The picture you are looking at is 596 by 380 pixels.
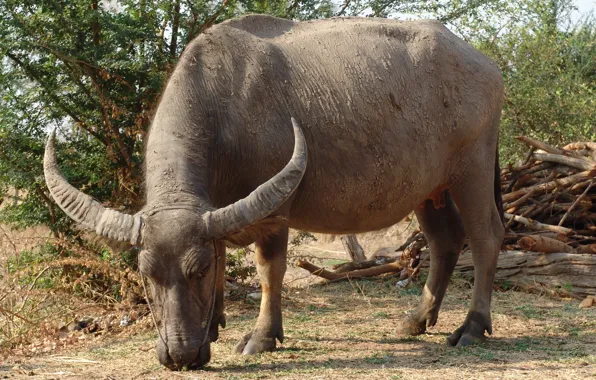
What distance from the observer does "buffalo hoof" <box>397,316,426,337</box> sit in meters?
7.42

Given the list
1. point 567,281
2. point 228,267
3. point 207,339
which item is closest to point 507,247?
point 567,281

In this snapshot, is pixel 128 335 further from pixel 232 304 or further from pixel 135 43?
pixel 135 43

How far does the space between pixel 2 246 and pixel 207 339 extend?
434 cm

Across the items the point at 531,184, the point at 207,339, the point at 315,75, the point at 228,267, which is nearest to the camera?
the point at 207,339

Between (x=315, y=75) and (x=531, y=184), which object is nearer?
(x=315, y=75)

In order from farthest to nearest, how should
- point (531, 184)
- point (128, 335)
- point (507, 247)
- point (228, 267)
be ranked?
point (531, 184) < point (507, 247) < point (228, 267) < point (128, 335)

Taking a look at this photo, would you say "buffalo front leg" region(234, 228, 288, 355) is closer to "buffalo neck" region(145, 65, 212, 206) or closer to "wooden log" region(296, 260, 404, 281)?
"buffalo neck" region(145, 65, 212, 206)

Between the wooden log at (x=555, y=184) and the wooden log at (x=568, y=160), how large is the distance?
124 millimetres

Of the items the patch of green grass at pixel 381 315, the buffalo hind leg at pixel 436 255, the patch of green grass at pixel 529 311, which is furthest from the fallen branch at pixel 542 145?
the patch of green grass at pixel 381 315

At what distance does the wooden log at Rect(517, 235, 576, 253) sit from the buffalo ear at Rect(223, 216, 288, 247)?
527cm

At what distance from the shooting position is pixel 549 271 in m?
10.2

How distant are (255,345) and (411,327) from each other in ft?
6.15

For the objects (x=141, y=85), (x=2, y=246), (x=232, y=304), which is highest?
(x=141, y=85)

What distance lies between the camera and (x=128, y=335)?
25.4ft
